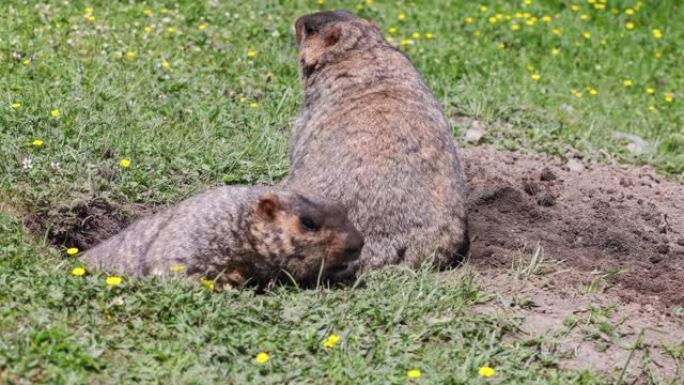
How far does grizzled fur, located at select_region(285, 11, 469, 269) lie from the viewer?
6.20m

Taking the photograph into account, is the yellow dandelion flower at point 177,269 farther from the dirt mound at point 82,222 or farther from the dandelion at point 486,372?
the dandelion at point 486,372

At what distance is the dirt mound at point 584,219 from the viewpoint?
6667mm

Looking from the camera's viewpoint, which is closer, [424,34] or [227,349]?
[227,349]

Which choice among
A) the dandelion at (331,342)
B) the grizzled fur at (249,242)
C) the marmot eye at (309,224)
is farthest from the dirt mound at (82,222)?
the dandelion at (331,342)

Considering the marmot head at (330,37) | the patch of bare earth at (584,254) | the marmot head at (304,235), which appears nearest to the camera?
the patch of bare earth at (584,254)

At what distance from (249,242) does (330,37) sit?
2.04m

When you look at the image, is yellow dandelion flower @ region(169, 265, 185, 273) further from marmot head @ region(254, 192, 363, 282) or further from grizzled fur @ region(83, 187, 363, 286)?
marmot head @ region(254, 192, 363, 282)

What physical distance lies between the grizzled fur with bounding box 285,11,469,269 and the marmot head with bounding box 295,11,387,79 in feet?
0.10

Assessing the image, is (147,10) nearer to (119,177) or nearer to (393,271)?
(119,177)

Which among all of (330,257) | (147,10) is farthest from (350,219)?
(147,10)

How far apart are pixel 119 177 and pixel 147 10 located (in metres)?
3.04

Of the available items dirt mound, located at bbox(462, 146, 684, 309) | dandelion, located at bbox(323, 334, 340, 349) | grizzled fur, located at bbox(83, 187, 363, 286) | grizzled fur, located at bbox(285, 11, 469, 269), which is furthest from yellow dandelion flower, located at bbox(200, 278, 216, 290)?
dirt mound, located at bbox(462, 146, 684, 309)

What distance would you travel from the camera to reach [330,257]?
5.88 meters

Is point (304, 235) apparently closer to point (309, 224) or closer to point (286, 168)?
point (309, 224)
